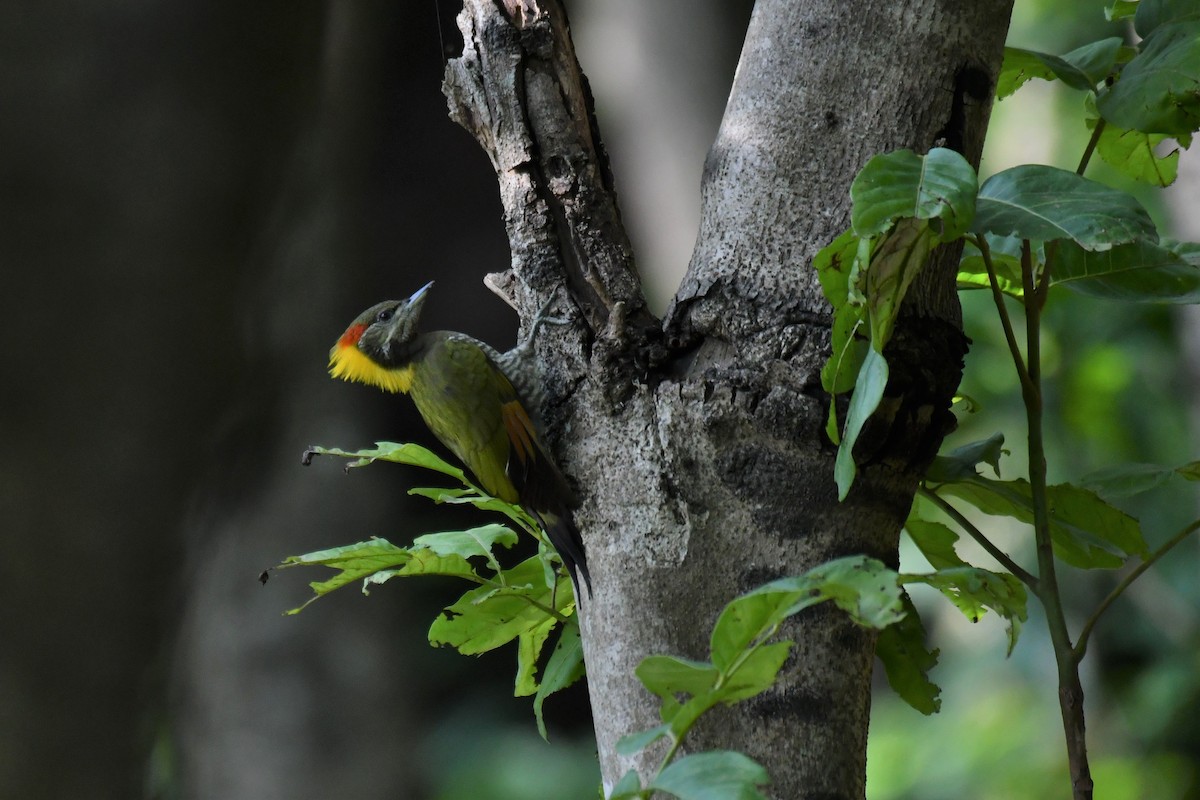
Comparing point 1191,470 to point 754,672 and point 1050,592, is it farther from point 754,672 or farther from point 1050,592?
point 754,672

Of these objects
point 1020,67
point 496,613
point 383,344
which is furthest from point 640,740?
point 383,344

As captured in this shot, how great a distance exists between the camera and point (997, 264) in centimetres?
89

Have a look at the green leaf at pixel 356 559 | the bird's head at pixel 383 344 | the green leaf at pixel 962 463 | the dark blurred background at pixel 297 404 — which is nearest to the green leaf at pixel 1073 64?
the green leaf at pixel 962 463

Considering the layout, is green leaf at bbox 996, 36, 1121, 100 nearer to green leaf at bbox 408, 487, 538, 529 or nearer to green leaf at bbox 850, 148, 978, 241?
green leaf at bbox 850, 148, 978, 241

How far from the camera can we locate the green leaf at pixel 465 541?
81cm

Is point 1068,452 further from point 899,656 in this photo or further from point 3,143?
point 3,143

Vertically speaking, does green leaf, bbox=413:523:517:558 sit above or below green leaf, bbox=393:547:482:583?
above

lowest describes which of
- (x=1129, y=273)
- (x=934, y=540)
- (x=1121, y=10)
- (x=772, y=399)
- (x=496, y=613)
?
(x=496, y=613)

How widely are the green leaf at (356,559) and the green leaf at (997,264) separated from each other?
0.52 metres

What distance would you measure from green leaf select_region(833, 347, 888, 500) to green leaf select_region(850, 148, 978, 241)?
7 centimetres

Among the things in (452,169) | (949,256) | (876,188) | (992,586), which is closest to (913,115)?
(949,256)

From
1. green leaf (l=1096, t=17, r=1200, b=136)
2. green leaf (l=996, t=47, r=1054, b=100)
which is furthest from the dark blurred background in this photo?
green leaf (l=1096, t=17, r=1200, b=136)

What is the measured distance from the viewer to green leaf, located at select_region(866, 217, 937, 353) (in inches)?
21.4

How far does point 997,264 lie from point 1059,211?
0.31m
